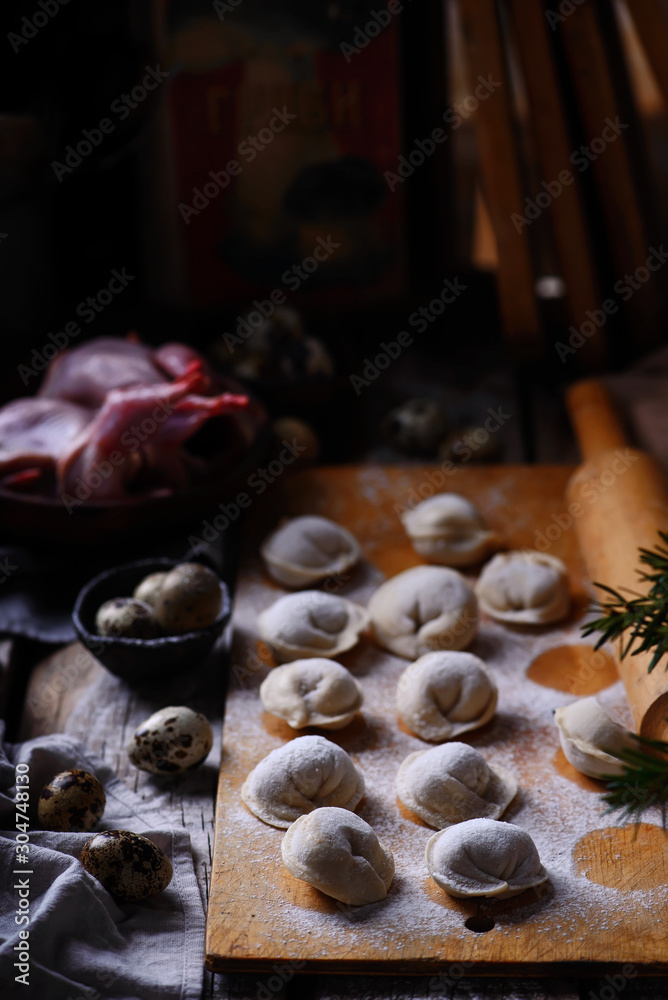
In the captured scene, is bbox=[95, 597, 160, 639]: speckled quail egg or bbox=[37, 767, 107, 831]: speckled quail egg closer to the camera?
bbox=[37, 767, 107, 831]: speckled quail egg

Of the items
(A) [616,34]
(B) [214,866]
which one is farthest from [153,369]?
(A) [616,34]

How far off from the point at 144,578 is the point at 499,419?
1.02m

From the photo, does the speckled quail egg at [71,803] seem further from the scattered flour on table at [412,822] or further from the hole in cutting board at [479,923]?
the hole in cutting board at [479,923]

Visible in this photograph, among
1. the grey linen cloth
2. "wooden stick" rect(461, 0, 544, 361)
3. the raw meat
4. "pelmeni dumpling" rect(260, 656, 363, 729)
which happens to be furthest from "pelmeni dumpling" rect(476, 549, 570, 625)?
"wooden stick" rect(461, 0, 544, 361)

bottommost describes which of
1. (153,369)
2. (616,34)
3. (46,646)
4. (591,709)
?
(46,646)

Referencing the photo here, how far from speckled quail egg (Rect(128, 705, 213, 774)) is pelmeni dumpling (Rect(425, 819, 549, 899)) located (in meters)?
0.36

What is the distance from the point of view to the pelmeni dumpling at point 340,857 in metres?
1.18

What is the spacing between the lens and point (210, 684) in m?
1.62

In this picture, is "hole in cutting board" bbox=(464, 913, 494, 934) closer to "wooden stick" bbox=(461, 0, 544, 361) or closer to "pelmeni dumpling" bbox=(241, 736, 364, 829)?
"pelmeni dumpling" bbox=(241, 736, 364, 829)

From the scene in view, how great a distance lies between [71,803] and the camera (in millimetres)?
1286

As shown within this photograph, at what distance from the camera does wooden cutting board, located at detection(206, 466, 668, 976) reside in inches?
44.6

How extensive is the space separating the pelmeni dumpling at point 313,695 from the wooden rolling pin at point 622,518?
394mm

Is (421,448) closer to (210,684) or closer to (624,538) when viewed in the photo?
(624,538)

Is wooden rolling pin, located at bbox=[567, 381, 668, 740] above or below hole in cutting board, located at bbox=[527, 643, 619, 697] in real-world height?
above
